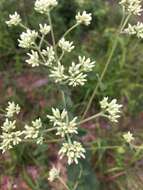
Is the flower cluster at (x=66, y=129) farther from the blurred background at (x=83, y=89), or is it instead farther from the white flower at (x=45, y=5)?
the blurred background at (x=83, y=89)

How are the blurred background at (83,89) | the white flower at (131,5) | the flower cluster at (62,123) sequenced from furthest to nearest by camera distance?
the blurred background at (83,89), the white flower at (131,5), the flower cluster at (62,123)

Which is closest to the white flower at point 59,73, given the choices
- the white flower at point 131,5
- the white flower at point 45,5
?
the white flower at point 45,5

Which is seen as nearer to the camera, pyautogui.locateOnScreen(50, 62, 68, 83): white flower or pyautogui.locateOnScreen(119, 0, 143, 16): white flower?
pyautogui.locateOnScreen(50, 62, 68, 83): white flower

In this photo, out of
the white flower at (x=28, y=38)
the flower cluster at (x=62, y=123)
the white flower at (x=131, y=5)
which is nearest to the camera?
the flower cluster at (x=62, y=123)

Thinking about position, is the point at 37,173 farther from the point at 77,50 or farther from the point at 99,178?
the point at 77,50

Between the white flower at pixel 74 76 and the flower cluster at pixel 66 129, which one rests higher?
the white flower at pixel 74 76

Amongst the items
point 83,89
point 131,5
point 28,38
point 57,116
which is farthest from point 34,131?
point 83,89

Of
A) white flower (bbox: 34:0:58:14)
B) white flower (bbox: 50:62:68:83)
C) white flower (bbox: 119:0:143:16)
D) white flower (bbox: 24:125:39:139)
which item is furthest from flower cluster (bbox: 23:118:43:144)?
white flower (bbox: 119:0:143:16)

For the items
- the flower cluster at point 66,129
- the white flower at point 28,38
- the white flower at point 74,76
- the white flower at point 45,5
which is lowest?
the flower cluster at point 66,129

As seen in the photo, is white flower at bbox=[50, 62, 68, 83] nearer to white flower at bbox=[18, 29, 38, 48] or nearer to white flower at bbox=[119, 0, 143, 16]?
white flower at bbox=[18, 29, 38, 48]

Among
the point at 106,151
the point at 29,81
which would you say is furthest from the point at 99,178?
the point at 29,81
